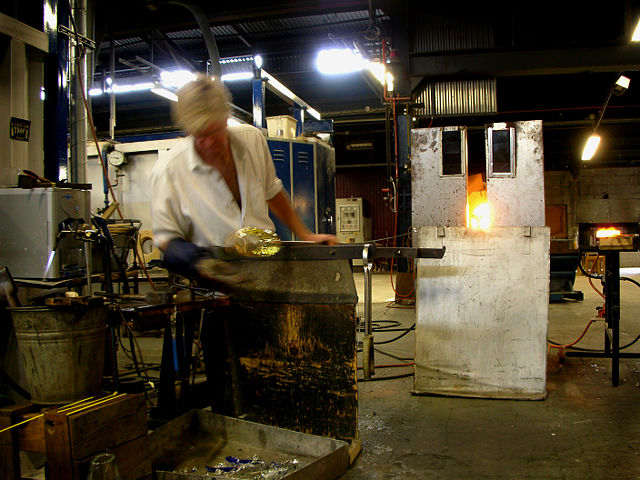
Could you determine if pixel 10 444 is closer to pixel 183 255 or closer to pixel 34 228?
pixel 183 255

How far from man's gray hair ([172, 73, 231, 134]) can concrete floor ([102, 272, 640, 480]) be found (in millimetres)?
1990

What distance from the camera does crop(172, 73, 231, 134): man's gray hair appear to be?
8.34ft

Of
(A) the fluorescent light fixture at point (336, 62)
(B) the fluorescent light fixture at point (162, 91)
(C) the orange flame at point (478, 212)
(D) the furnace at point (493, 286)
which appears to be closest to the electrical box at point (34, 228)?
(D) the furnace at point (493, 286)

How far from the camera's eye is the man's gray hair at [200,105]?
8.34 feet

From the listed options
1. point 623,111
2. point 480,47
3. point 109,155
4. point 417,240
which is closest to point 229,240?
point 417,240

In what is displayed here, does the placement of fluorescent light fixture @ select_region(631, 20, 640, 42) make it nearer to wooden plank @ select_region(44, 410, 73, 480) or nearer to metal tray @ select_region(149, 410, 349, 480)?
metal tray @ select_region(149, 410, 349, 480)

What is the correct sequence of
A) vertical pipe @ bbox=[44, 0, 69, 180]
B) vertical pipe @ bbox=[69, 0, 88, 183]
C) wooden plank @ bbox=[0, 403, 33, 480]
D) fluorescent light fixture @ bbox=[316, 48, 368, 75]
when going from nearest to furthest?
wooden plank @ bbox=[0, 403, 33, 480], vertical pipe @ bbox=[44, 0, 69, 180], vertical pipe @ bbox=[69, 0, 88, 183], fluorescent light fixture @ bbox=[316, 48, 368, 75]

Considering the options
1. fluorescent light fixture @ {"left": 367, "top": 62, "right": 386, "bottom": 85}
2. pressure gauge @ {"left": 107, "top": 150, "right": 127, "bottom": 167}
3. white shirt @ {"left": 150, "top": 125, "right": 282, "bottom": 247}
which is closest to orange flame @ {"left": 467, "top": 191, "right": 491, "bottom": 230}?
white shirt @ {"left": 150, "top": 125, "right": 282, "bottom": 247}

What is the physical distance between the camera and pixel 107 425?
6.96ft

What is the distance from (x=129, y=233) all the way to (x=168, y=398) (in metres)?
2.55

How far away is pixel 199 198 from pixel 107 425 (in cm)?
122

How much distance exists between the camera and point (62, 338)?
2191 millimetres

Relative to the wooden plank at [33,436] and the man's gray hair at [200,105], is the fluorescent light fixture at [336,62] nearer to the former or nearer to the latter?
the man's gray hair at [200,105]

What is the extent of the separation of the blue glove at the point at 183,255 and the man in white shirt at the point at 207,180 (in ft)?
0.04
